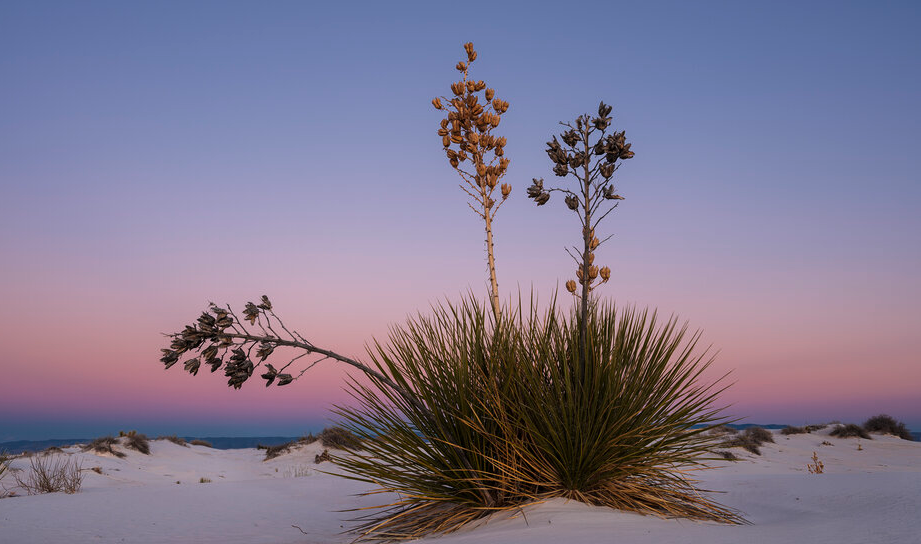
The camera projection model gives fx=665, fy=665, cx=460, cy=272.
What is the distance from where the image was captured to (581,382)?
13.7 ft

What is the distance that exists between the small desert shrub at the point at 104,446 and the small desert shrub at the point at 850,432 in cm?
2092

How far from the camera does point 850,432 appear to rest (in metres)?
20.6

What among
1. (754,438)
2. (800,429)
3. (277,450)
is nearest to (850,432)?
(800,429)

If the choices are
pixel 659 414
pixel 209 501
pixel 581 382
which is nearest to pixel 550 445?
pixel 581 382

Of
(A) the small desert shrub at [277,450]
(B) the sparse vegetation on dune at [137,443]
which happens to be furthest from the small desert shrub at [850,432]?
(B) the sparse vegetation on dune at [137,443]

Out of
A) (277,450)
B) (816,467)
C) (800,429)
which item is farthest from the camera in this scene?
(800,429)

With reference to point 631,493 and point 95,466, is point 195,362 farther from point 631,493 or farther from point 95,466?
point 95,466

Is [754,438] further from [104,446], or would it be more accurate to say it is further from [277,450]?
[104,446]

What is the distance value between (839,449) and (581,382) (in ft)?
56.9

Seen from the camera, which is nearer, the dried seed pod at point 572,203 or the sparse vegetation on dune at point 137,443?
the dried seed pod at point 572,203

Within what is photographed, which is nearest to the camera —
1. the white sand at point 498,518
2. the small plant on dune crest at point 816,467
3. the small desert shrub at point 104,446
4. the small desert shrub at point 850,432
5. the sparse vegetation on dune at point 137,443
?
the white sand at point 498,518

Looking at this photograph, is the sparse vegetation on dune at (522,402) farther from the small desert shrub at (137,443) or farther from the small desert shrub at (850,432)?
the small desert shrub at (850,432)

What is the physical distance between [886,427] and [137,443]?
2349cm

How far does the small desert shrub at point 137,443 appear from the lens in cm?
1878
